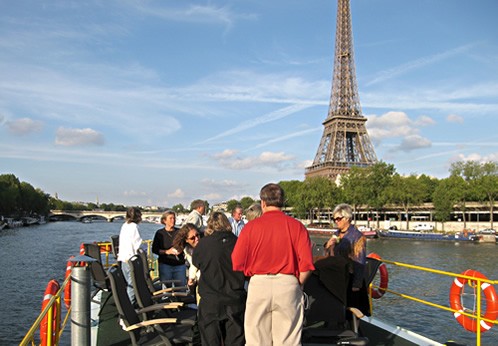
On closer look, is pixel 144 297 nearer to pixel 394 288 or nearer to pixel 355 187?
pixel 394 288

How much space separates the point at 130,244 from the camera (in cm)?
827

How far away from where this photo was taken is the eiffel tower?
4254 inches

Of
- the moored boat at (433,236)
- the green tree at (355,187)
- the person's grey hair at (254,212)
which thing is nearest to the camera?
the person's grey hair at (254,212)

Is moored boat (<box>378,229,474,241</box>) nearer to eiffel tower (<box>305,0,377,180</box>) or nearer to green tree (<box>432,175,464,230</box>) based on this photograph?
green tree (<box>432,175,464,230</box>)

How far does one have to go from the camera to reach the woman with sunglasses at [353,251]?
6.19 m

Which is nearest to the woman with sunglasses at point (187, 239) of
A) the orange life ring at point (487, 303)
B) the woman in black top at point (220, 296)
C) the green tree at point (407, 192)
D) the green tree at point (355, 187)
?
the woman in black top at point (220, 296)

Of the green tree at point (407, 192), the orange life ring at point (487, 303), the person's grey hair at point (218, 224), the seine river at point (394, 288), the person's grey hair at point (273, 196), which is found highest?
the green tree at point (407, 192)

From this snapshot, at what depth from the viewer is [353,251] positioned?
20.5ft

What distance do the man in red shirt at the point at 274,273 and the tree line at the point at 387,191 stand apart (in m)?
75.7

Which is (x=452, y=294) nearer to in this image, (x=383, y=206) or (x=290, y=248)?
(x=290, y=248)

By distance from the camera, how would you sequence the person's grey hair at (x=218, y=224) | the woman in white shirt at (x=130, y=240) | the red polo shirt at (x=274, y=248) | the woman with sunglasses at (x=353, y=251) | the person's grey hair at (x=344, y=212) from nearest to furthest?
the red polo shirt at (x=274, y=248) → the person's grey hair at (x=218, y=224) → the woman with sunglasses at (x=353, y=251) → the person's grey hair at (x=344, y=212) → the woman in white shirt at (x=130, y=240)

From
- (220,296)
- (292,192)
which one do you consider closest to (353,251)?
(220,296)

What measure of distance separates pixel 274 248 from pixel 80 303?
2.26 meters

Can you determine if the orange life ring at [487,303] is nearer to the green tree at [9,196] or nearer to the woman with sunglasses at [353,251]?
the woman with sunglasses at [353,251]
